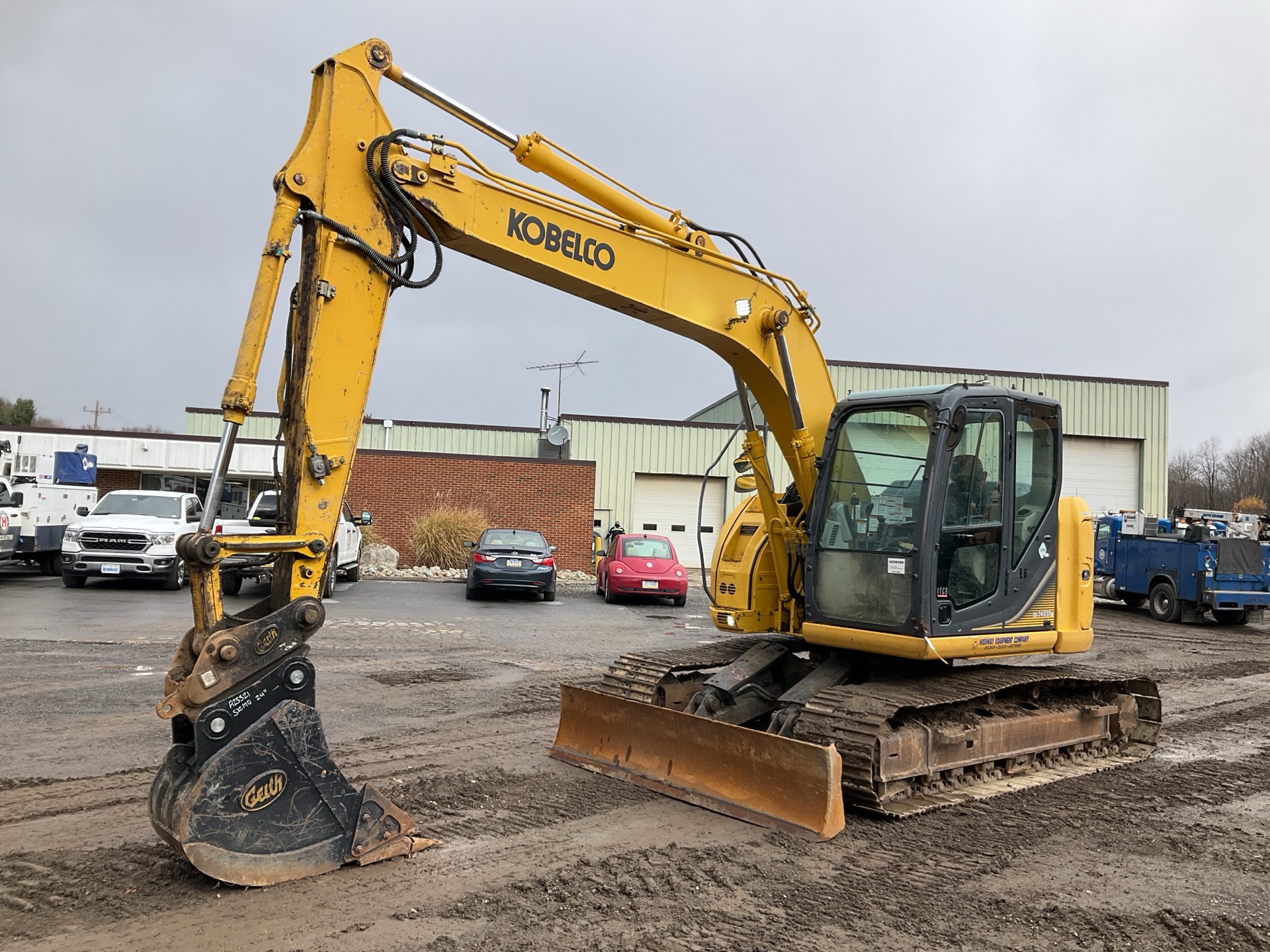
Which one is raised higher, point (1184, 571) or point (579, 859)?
point (1184, 571)

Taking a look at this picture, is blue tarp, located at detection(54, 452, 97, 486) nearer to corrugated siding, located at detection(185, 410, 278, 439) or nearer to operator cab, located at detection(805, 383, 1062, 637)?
corrugated siding, located at detection(185, 410, 278, 439)

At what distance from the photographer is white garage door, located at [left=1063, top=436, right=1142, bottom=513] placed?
Answer: 31484 millimetres

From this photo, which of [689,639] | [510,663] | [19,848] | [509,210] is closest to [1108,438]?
[689,639]

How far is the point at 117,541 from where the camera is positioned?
17500 millimetres

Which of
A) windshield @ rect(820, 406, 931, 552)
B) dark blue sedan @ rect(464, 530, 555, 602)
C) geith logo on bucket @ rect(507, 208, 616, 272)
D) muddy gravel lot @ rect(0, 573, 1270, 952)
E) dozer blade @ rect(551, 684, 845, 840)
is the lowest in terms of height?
muddy gravel lot @ rect(0, 573, 1270, 952)

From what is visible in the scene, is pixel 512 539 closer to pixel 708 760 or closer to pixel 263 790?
pixel 708 760

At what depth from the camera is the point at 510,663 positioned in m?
11.5

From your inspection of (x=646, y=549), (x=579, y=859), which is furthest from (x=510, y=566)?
(x=579, y=859)

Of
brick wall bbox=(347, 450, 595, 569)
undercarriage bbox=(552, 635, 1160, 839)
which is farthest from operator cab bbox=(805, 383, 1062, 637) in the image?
brick wall bbox=(347, 450, 595, 569)

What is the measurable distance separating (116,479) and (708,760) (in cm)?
2683

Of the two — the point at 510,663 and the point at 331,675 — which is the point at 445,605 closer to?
the point at 510,663

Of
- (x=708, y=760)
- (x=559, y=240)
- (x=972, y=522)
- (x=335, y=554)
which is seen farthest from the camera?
(x=335, y=554)

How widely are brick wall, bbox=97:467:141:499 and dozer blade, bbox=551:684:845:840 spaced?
24945 millimetres

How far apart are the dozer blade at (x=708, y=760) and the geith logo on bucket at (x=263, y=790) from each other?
2569mm
